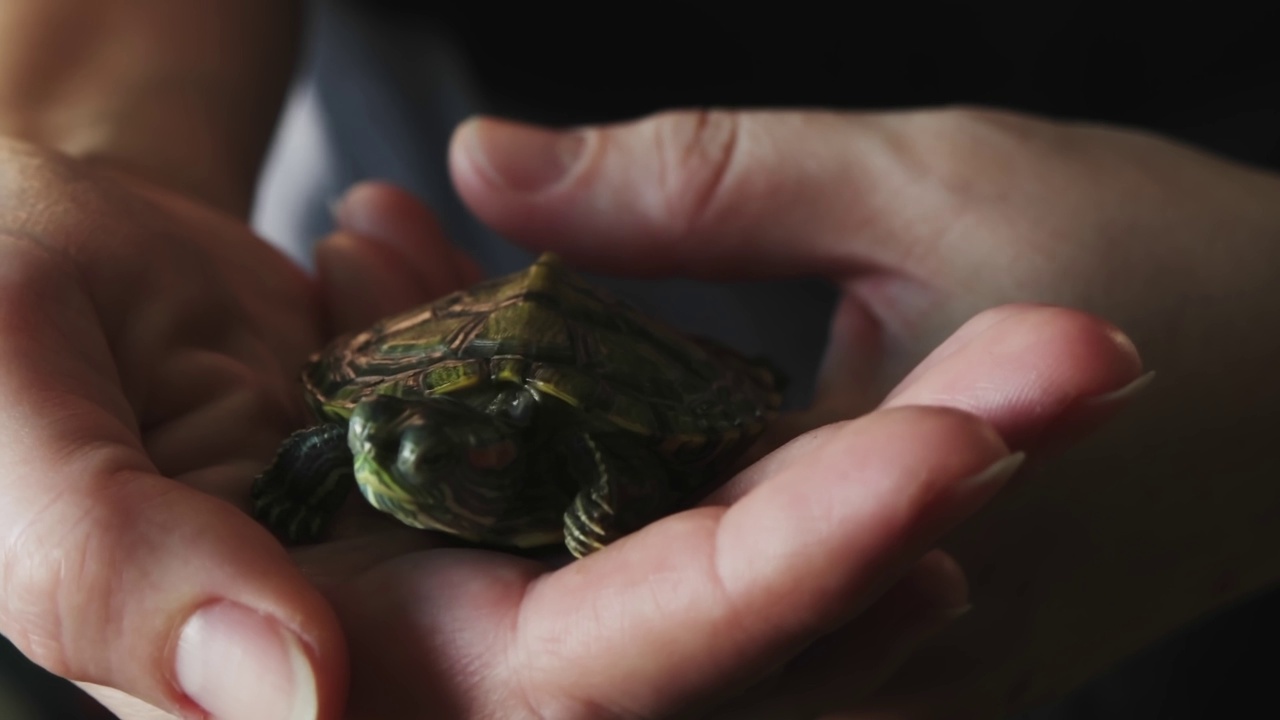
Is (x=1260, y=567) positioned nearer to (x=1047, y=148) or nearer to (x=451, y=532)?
(x=1047, y=148)

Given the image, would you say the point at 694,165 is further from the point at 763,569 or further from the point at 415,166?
the point at 415,166

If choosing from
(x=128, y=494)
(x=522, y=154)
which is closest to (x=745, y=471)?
(x=128, y=494)

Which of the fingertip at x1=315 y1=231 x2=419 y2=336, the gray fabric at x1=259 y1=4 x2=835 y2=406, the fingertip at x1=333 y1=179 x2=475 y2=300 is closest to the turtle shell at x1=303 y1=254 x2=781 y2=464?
the fingertip at x1=315 y1=231 x2=419 y2=336

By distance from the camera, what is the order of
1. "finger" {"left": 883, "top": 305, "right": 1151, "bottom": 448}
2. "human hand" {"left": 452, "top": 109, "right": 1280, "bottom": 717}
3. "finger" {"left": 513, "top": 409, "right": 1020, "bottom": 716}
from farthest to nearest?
"human hand" {"left": 452, "top": 109, "right": 1280, "bottom": 717}, "finger" {"left": 883, "top": 305, "right": 1151, "bottom": 448}, "finger" {"left": 513, "top": 409, "right": 1020, "bottom": 716}

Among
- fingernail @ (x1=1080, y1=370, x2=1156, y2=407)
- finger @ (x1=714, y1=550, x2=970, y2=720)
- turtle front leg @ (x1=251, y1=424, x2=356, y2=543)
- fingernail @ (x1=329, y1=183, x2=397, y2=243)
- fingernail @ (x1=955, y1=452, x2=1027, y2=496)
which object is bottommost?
finger @ (x1=714, y1=550, x2=970, y2=720)

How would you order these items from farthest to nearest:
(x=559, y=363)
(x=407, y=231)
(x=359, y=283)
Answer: (x=407, y=231), (x=359, y=283), (x=559, y=363)

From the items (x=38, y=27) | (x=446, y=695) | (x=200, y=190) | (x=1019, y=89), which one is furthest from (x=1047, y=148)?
(x=38, y=27)

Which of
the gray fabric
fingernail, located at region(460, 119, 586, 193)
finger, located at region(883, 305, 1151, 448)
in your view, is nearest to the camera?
finger, located at region(883, 305, 1151, 448)

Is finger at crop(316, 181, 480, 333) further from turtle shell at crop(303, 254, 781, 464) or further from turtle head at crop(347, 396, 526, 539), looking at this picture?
turtle head at crop(347, 396, 526, 539)
